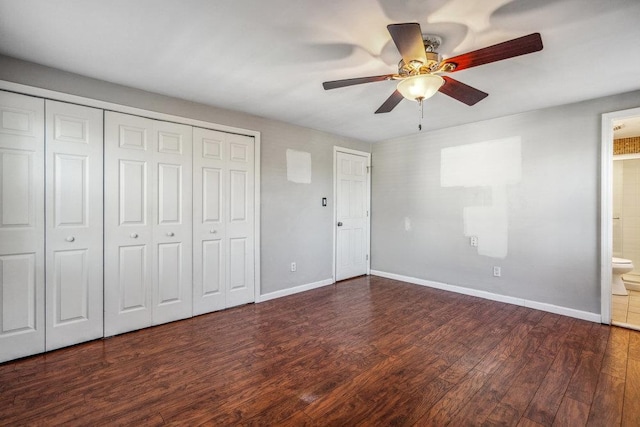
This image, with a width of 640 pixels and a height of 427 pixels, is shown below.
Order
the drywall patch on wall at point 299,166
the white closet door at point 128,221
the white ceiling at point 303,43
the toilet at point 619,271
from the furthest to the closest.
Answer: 1. the drywall patch on wall at point 299,166
2. the toilet at point 619,271
3. the white closet door at point 128,221
4. the white ceiling at point 303,43

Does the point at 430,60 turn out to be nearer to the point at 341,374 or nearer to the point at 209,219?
the point at 341,374

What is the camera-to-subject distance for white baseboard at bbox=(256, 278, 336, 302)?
12.4 ft

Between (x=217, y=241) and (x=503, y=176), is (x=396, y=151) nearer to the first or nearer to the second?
(x=503, y=176)

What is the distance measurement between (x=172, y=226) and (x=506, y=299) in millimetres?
4036

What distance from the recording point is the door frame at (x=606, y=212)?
117 inches

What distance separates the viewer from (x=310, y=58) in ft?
7.39

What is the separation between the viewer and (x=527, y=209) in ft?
11.5

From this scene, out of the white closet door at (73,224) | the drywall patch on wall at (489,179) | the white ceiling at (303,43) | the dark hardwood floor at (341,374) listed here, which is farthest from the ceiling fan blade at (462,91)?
the white closet door at (73,224)

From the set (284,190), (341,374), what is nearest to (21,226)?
(284,190)

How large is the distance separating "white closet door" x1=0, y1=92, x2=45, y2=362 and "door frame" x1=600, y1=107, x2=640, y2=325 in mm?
5189

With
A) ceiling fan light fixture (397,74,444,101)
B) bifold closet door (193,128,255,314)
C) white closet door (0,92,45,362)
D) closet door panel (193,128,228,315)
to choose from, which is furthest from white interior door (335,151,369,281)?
white closet door (0,92,45,362)

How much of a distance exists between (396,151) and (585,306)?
3051 millimetres

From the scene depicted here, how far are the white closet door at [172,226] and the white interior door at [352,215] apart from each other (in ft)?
7.45

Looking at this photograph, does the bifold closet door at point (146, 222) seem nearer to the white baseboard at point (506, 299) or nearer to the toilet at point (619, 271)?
the white baseboard at point (506, 299)
